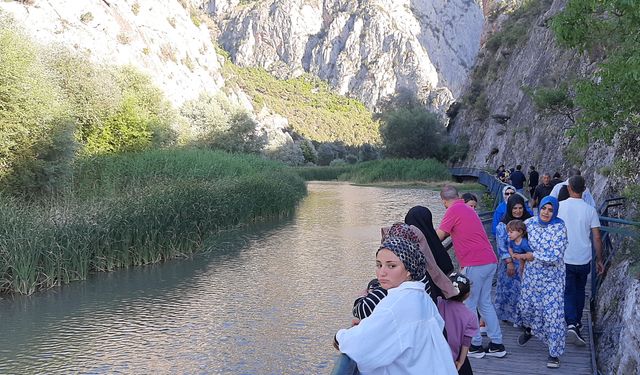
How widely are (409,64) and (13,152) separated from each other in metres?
160

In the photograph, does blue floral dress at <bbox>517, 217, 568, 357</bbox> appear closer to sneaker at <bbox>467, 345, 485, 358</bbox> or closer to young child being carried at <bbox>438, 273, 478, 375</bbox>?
sneaker at <bbox>467, 345, 485, 358</bbox>

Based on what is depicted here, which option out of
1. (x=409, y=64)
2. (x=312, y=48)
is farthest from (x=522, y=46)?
(x=312, y=48)

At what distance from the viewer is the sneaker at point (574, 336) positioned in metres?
6.89

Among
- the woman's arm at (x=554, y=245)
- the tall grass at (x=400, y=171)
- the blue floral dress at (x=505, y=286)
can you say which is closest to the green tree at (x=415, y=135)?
the tall grass at (x=400, y=171)

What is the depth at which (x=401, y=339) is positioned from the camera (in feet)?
8.47

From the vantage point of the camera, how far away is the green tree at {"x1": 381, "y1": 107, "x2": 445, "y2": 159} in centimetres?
6750

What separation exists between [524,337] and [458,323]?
3.03 metres

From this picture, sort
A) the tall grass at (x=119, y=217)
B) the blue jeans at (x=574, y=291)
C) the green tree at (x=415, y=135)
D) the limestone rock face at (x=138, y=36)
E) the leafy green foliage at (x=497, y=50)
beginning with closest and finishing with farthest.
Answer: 1. the blue jeans at (x=574, y=291)
2. the tall grass at (x=119, y=217)
3. the limestone rock face at (x=138, y=36)
4. the leafy green foliage at (x=497, y=50)
5. the green tree at (x=415, y=135)

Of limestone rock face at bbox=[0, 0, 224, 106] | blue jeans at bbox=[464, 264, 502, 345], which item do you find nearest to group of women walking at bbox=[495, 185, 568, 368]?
blue jeans at bbox=[464, 264, 502, 345]

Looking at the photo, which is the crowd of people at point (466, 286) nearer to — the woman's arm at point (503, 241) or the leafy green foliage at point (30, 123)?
the woman's arm at point (503, 241)

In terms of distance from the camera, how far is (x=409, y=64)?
170 metres

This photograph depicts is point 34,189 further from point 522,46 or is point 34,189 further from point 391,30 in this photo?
point 391,30

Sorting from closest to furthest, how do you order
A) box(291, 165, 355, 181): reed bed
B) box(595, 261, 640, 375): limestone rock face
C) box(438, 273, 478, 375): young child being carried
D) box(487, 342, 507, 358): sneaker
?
1. box(438, 273, 478, 375): young child being carried
2. box(595, 261, 640, 375): limestone rock face
3. box(487, 342, 507, 358): sneaker
4. box(291, 165, 355, 181): reed bed

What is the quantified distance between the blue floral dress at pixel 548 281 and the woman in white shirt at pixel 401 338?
389cm
